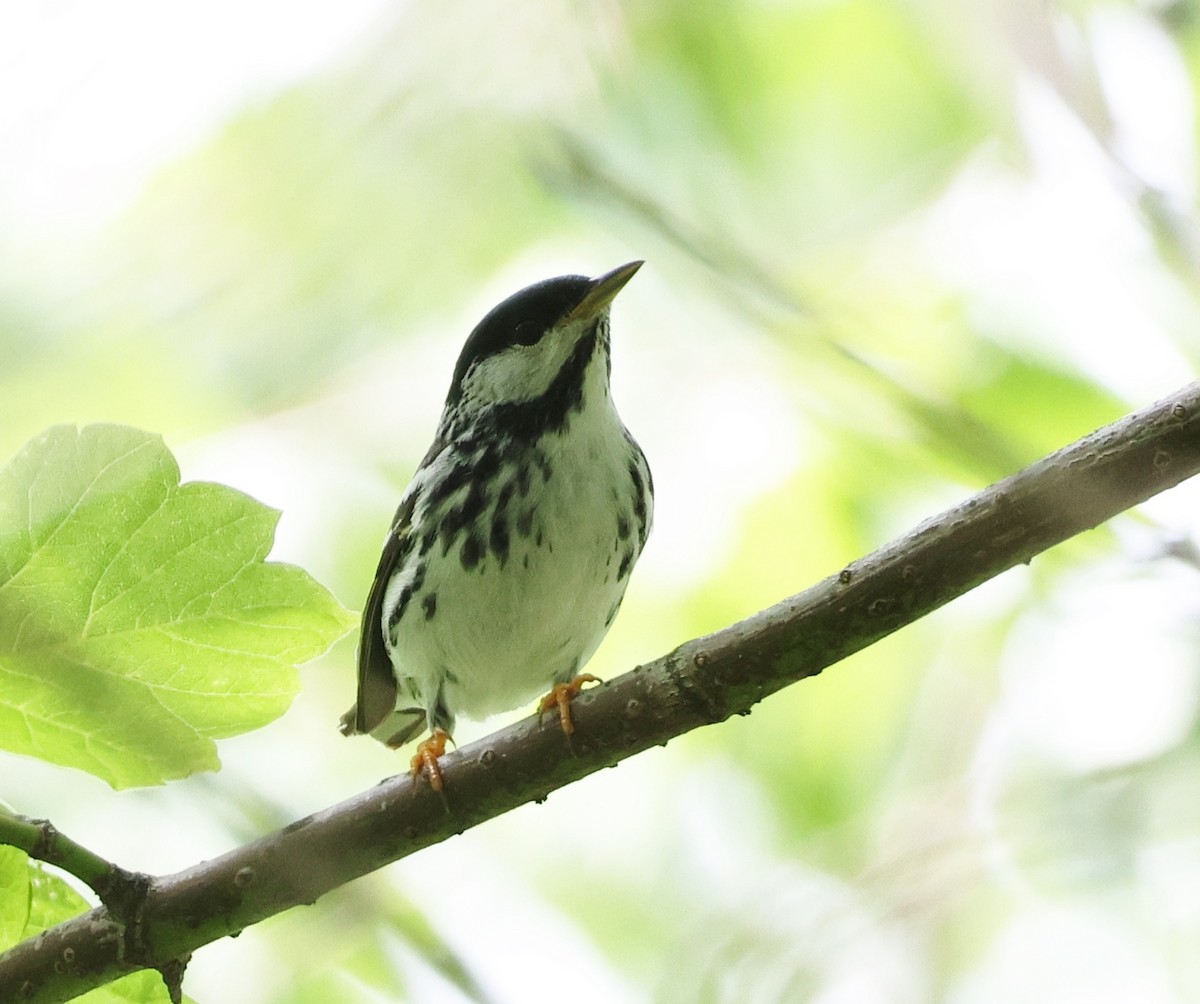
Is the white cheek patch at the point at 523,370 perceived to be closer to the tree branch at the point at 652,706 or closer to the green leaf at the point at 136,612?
the tree branch at the point at 652,706

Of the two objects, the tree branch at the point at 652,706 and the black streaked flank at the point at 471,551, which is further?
the black streaked flank at the point at 471,551

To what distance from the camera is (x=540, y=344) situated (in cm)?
312

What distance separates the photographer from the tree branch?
1525 mm

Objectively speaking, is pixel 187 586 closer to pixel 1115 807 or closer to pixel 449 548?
pixel 449 548

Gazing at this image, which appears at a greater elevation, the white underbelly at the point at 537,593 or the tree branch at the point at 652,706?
the white underbelly at the point at 537,593

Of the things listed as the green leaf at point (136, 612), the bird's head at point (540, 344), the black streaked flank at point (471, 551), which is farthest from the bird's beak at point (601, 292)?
the green leaf at point (136, 612)

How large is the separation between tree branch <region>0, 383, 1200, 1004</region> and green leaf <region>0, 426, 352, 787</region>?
0.25 meters

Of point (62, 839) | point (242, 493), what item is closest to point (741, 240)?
point (242, 493)

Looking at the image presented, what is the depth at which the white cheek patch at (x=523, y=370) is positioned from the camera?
3053 millimetres

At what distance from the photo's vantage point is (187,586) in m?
1.46

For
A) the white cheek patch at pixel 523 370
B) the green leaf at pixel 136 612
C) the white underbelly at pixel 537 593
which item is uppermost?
the white cheek patch at pixel 523 370

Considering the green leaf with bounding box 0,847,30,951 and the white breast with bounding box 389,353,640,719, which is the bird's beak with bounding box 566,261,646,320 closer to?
the white breast with bounding box 389,353,640,719

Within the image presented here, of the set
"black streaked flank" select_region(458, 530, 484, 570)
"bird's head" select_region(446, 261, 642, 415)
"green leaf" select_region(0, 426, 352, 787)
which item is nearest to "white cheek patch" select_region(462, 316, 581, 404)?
"bird's head" select_region(446, 261, 642, 415)

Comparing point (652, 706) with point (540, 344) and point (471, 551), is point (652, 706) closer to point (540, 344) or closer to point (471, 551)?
point (471, 551)
